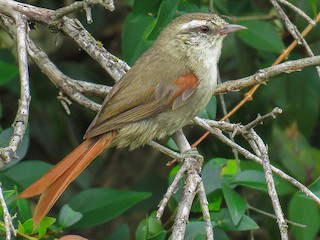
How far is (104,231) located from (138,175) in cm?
56

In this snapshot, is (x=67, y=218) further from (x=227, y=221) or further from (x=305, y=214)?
(x=305, y=214)

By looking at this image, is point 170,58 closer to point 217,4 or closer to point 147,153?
point 217,4

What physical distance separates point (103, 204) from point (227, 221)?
0.78 metres

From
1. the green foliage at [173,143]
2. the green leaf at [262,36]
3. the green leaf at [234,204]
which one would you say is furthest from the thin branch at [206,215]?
the green leaf at [262,36]

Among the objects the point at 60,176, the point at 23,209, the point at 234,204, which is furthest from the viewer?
the point at 234,204

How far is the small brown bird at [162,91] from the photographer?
3914 millimetres

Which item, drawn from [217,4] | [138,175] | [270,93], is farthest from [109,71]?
[138,175]

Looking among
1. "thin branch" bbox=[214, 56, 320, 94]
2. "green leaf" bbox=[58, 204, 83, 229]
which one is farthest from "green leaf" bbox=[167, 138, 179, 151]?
"green leaf" bbox=[58, 204, 83, 229]

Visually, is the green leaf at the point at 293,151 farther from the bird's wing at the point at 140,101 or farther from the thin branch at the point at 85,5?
the thin branch at the point at 85,5

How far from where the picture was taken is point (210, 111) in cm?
427

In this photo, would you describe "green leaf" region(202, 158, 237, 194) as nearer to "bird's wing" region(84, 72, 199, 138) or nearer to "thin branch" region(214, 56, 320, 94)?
"bird's wing" region(84, 72, 199, 138)

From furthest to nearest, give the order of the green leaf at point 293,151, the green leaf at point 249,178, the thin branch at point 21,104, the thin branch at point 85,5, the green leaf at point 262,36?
1. the green leaf at point 293,151
2. the green leaf at point 262,36
3. the green leaf at point 249,178
4. the thin branch at point 85,5
5. the thin branch at point 21,104

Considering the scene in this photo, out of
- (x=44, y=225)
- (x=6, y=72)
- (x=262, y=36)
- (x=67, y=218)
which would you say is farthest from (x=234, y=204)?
(x=6, y=72)

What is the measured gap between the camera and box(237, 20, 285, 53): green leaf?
15.3 ft
